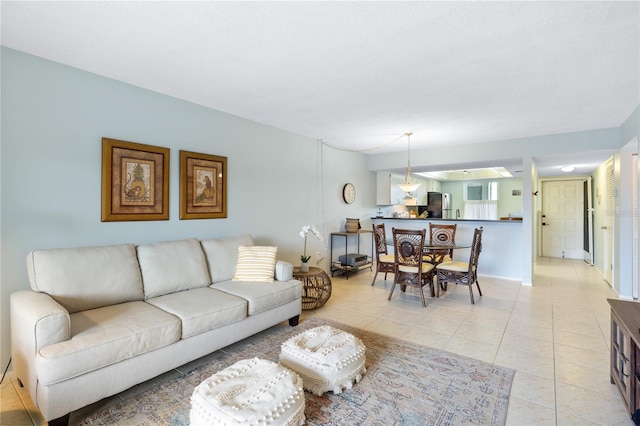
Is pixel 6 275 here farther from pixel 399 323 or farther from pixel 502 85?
pixel 502 85

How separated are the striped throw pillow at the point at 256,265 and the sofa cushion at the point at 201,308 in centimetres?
42

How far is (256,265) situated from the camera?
3.14 m

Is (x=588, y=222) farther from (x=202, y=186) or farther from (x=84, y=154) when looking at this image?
(x=84, y=154)

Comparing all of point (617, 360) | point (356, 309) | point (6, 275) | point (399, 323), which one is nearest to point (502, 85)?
point (617, 360)

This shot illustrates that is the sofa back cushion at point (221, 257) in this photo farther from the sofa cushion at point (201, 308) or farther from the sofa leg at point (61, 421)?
the sofa leg at point (61, 421)

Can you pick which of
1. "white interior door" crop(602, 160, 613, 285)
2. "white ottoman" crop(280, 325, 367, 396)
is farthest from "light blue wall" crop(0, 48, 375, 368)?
"white interior door" crop(602, 160, 613, 285)

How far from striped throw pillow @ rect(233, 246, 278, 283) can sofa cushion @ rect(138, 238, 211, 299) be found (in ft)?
1.08

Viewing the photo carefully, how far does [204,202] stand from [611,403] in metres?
3.68

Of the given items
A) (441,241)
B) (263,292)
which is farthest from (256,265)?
(441,241)

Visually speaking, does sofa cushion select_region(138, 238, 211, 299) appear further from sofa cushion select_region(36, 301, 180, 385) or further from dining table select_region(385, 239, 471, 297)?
dining table select_region(385, 239, 471, 297)

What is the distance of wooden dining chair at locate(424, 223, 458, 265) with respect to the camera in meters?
4.36

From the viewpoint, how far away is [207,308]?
7.72 feet

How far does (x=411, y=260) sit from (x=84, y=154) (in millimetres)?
3598

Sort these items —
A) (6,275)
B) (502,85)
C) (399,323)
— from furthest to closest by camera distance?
1. (399,323)
2. (502,85)
3. (6,275)
